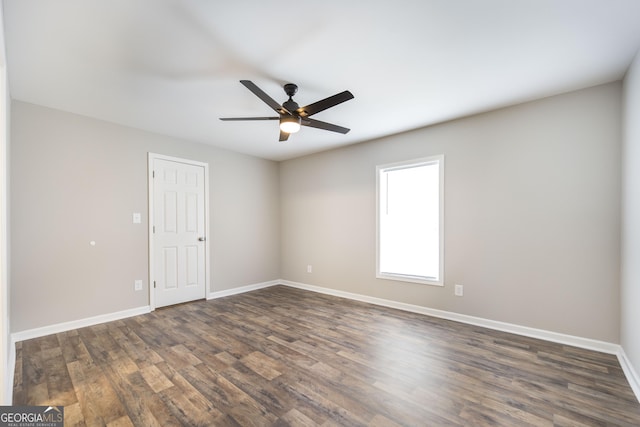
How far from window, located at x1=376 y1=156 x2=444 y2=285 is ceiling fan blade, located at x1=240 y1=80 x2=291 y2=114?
2.12 meters

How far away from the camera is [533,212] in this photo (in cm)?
292

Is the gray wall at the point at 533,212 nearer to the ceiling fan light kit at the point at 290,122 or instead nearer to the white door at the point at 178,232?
the ceiling fan light kit at the point at 290,122

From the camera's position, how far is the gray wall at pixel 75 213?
2938 millimetres

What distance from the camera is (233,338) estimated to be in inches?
116

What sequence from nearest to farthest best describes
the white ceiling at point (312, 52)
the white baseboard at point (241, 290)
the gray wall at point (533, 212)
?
the white ceiling at point (312, 52), the gray wall at point (533, 212), the white baseboard at point (241, 290)

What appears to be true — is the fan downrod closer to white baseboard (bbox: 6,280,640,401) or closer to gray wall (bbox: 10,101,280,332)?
gray wall (bbox: 10,101,280,332)

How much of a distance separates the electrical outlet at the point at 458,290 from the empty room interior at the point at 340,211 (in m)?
0.02

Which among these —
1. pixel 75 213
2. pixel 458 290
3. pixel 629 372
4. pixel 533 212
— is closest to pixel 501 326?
pixel 458 290

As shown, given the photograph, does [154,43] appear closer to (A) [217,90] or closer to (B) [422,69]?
(A) [217,90]

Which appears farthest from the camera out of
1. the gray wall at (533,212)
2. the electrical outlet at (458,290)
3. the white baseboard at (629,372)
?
the electrical outlet at (458,290)

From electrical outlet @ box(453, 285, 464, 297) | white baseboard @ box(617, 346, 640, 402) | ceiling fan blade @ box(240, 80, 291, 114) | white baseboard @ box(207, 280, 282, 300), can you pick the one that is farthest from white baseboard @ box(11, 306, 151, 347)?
white baseboard @ box(617, 346, 640, 402)

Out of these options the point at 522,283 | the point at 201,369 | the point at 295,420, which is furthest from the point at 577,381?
the point at 201,369

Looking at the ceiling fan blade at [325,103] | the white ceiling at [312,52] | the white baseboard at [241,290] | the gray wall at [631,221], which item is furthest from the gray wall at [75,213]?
the gray wall at [631,221]

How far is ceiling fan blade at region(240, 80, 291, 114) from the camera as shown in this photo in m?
2.11
